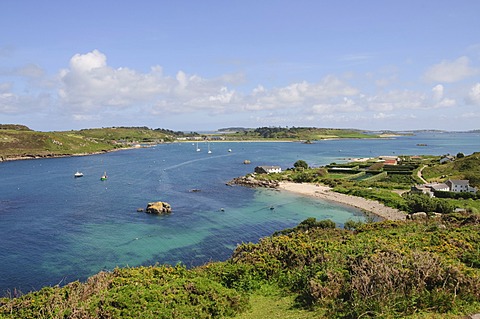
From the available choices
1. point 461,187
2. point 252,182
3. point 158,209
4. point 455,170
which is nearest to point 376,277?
point 158,209

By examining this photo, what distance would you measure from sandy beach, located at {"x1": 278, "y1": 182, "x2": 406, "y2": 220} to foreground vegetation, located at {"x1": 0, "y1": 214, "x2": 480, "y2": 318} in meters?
36.7

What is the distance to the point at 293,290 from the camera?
15875 mm

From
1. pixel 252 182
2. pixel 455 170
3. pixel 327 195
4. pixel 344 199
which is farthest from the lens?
pixel 455 170

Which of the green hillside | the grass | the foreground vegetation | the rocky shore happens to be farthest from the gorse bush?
the green hillside

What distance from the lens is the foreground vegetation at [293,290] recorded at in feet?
37.9

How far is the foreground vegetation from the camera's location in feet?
37.9

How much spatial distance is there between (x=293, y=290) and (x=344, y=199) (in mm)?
52557

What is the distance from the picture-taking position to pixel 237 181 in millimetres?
87500

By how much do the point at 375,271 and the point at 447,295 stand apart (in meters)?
2.25

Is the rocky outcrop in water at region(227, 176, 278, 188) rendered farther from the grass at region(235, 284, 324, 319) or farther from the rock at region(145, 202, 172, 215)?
the grass at region(235, 284, 324, 319)

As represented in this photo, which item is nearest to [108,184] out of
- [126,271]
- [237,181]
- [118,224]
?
[237,181]

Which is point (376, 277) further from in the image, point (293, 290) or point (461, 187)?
point (461, 187)

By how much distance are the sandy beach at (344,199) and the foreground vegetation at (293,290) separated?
36714 millimetres

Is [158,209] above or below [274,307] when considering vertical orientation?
below
